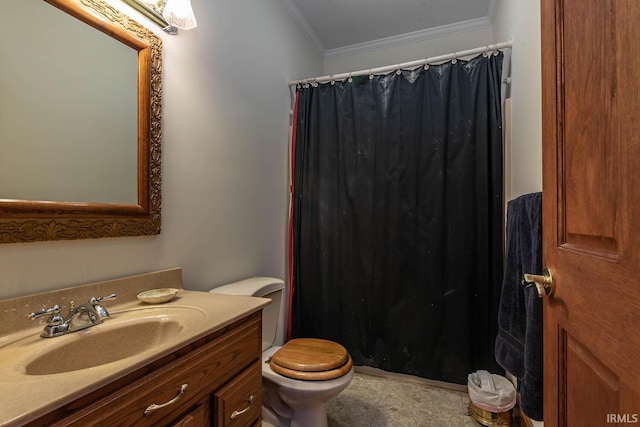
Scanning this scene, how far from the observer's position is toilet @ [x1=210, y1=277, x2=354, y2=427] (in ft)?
4.39

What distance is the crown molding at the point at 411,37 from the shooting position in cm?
239

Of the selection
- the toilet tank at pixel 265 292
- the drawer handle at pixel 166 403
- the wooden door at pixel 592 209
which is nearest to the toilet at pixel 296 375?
the toilet tank at pixel 265 292

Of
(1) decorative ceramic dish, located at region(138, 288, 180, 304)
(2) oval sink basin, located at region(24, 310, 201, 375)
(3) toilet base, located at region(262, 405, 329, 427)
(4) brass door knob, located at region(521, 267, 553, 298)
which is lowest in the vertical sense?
(3) toilet base, located at region(262, 405, 329, 427)

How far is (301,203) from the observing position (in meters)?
2.21

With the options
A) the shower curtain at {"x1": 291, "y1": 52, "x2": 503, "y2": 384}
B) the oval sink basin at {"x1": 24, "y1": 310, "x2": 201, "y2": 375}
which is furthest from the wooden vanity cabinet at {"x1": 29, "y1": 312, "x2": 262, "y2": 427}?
the shower curtain at {"x1": 291, "y1": 52, "x2": 503, "y2": 384}

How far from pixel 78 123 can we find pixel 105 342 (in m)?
0.70

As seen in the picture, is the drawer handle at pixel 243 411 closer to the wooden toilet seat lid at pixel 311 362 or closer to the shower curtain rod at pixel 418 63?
the wooden toilet seat lid at pixel 311 362

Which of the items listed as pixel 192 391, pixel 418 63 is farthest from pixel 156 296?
pixel 418 63

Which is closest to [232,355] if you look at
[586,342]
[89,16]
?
[586,342]

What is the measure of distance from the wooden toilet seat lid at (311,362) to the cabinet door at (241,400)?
28cm

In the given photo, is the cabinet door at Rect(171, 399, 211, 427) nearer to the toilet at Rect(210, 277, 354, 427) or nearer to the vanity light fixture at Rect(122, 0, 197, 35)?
the toilet at Rect(210, 277, 354, 427)

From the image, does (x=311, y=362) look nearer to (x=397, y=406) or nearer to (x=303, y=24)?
(x=397, y=406)

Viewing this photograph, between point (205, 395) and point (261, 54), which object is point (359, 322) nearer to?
point (205, 395)

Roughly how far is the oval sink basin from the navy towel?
1.04 metres
